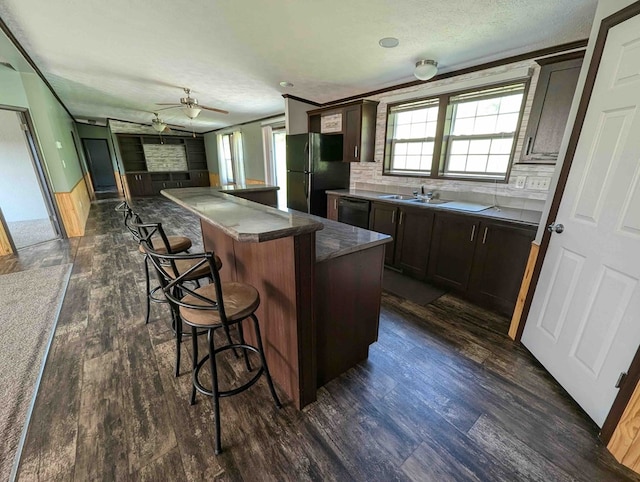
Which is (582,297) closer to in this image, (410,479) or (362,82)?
(410,479)

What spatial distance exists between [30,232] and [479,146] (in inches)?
278

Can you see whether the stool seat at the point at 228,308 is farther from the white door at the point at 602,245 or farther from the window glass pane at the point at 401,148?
the window glass pane at the point at 401,148

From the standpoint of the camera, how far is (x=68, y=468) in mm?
1144

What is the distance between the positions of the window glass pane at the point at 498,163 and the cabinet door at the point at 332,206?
1917mm

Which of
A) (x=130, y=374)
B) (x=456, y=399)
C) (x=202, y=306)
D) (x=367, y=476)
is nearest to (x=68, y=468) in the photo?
(x=130, y=374)

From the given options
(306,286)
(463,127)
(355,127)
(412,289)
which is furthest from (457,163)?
(306,286)

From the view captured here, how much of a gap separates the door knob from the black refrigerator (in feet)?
9.70

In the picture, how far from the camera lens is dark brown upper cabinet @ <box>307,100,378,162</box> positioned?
363 centimetres

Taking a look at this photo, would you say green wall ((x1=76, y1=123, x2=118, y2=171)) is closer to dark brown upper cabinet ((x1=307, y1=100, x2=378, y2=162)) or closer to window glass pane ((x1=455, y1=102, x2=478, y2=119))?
dark brown upper cabinet ((x1=307, y1=100, x2=378, y2=162))

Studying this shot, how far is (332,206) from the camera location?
392 centimetres

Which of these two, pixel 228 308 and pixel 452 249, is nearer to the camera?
pixel 228 308

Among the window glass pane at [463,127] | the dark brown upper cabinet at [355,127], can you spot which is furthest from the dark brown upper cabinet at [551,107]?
the dark brown upper cabinet at [355,127]

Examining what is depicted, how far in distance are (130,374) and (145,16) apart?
273cm

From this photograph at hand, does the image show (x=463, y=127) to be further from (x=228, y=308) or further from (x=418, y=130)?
(x=228, y=308)
